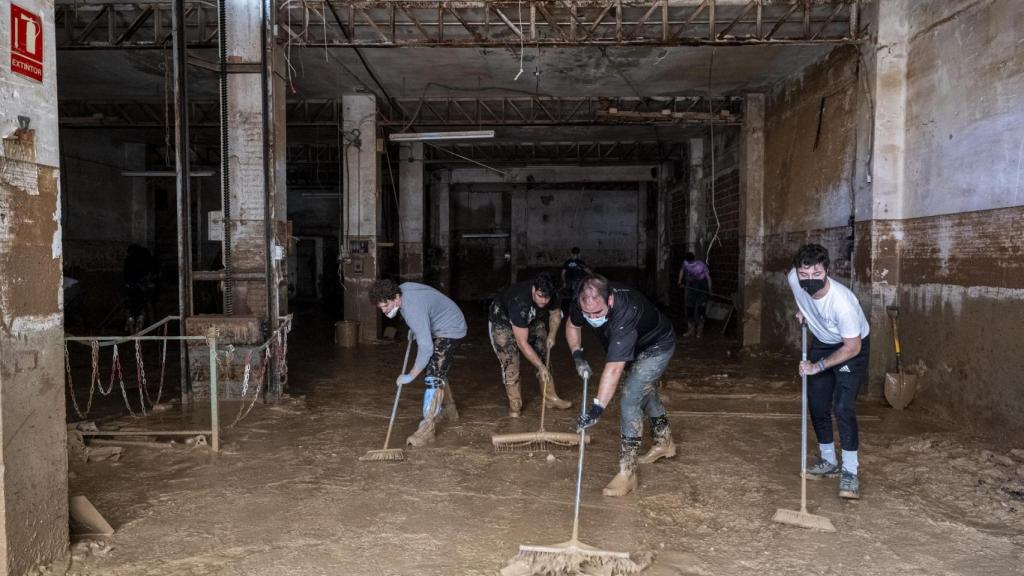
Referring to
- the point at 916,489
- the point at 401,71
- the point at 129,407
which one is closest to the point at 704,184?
the point at 401,71

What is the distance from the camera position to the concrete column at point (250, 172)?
766 cm

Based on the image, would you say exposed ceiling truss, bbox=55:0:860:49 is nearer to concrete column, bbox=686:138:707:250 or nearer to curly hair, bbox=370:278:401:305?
curly hair, bbox=370:278:401:305

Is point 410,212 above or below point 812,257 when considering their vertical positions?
above

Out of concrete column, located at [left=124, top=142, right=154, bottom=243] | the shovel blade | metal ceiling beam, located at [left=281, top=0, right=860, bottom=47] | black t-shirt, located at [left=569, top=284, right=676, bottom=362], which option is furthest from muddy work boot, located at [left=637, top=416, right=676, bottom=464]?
concrete column, located at [left=124, top=142, right=154, bottom=243]

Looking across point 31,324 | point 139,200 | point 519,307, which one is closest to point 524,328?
point 519,307

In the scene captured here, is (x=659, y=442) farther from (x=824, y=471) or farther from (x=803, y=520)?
(x=803, y=520)

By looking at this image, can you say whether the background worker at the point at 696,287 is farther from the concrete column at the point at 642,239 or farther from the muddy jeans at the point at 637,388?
the concrete column at the point at 642,239

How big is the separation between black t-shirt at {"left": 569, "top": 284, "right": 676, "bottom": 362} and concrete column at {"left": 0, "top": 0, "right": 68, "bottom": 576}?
2.99 metres

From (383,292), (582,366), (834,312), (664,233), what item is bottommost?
(582,366)

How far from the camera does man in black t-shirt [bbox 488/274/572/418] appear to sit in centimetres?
618

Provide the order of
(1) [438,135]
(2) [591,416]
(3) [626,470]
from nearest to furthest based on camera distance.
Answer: (2) [591,416]
(3) [626,470]
(1) [438,135]

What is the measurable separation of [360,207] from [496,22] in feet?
17.5

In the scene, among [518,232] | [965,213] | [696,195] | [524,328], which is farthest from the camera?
[518,232]

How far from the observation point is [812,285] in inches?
178
